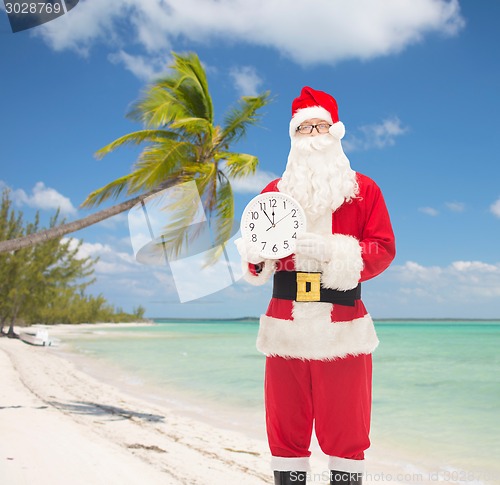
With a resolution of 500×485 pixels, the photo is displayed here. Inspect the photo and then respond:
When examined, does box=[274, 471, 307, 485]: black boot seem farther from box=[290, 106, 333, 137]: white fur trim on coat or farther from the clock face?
box=[290, 106, 333, 137]: white fur trim on coat

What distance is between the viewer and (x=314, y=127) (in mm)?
2848

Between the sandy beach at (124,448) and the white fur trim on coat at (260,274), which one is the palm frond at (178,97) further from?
the white fur trim on coat at (260,274)

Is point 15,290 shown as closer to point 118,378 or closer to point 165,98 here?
point 118,378

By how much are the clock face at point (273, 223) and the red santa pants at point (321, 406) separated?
22.6 inches

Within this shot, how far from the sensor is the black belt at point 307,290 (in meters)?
2.55

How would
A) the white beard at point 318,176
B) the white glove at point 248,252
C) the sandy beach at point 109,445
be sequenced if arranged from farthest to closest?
the sandy beach at point 109,445 → the white beard at point 318,176 → the white glove at point 248,252

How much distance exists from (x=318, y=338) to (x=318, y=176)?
0.84 metres

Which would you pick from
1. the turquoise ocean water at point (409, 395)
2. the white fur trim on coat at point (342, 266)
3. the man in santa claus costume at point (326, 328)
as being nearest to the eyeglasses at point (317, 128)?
the man in santa claus costume at point (326, 328)

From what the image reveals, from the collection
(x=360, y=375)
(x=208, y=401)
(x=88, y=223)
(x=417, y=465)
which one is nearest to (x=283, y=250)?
(x=360, y=375)

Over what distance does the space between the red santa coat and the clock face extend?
0.12m

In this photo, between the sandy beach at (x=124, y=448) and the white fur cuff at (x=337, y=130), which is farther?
the sandy beach at (x=124, y=448)

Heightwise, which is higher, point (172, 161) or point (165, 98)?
point (165, 98)

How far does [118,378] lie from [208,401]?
3.60m

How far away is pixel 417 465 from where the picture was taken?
226 inches
